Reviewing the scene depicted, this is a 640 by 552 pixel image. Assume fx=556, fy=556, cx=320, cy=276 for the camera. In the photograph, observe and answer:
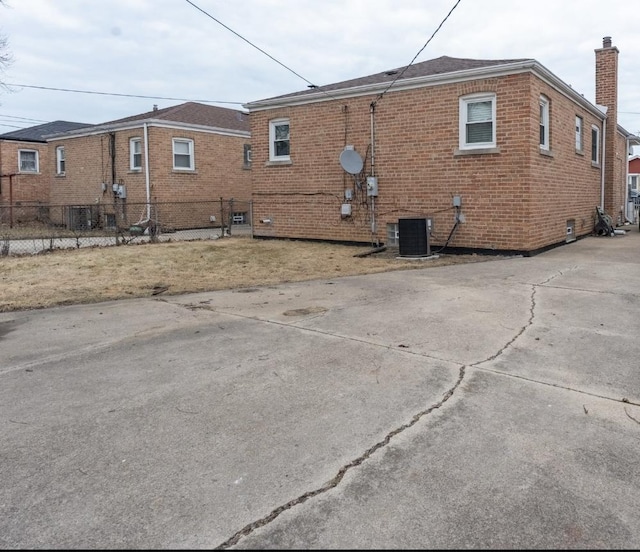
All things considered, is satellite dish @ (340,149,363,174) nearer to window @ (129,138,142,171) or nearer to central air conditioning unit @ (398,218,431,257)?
central air conditioning unit @ (398,218,431,257)

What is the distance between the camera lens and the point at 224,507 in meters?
2.77

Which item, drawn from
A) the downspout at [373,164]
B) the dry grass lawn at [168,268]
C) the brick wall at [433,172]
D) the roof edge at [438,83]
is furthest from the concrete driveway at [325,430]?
the downspout at [373,164]

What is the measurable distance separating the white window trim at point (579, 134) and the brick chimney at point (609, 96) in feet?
11.1

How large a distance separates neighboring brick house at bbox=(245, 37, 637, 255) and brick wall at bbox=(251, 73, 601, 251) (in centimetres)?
3

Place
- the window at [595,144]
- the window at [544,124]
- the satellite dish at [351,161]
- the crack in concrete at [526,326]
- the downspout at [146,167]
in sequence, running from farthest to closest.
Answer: the downspout at [146,167], the window at [595,144], the satellite dish at [351,161], the window at [544,124], the crack in concrete at [526,326]

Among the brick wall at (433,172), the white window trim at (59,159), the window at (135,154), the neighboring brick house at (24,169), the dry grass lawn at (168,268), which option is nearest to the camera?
the dry grass lawn at (168,268)

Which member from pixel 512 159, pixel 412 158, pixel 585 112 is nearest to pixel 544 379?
pixel 512 159

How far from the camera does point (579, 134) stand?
1664cm

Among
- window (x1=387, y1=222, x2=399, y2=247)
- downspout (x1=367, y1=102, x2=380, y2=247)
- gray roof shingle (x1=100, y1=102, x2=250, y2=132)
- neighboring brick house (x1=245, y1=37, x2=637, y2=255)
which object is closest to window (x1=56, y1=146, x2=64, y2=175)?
gray roof shingle (x1=100, y1=102, x2=250, y2=132)

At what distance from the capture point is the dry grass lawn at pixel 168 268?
30.0 feet

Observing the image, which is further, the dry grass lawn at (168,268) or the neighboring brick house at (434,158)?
the neighboring brick house at (434,158)

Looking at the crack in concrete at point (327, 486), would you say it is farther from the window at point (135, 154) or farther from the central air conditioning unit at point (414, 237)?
the window at point (135, 154)

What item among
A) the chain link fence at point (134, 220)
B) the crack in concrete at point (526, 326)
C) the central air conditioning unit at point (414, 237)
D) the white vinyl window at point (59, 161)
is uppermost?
the white vinyl window at point (59, 161)

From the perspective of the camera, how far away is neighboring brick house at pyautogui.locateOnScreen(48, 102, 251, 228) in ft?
71.1
